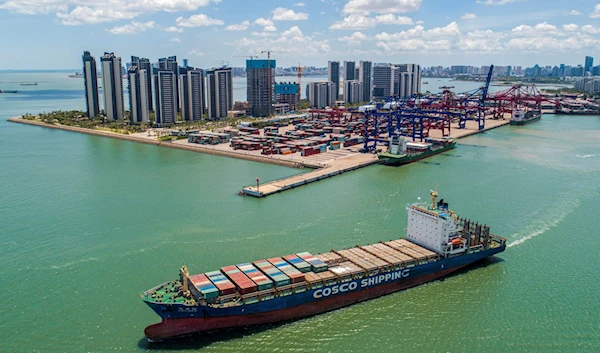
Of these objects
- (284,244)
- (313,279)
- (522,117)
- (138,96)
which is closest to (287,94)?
(138,96)

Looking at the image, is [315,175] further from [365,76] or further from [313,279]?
[365,76]

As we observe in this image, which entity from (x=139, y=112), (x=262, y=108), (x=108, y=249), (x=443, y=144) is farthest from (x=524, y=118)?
(x=108, y=249)

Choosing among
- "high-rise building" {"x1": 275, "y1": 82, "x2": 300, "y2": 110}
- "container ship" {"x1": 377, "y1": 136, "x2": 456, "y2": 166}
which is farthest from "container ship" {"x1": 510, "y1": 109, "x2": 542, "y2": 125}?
"high-rise building" {"x1": 275, "y1": 82, "x2": 300, "y2": 110}

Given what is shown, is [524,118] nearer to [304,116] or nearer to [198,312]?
[304,116]

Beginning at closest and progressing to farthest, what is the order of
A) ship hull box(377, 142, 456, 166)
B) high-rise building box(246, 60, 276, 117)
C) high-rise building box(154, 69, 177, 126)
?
ship hull box(377, 142, 456, 166) < high-rise building box(154, 69, 177, 126) < high-rise building box(246, 60, 276, 117)

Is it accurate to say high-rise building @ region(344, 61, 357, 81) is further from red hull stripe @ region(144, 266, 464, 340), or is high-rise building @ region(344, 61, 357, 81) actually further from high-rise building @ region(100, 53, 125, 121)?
red hull stripe @ region(144, 266, 464, 340)

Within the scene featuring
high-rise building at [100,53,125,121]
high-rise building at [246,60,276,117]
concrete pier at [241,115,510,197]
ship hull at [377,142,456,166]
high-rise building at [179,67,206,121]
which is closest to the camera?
concrete pier at [241,115,510,197]

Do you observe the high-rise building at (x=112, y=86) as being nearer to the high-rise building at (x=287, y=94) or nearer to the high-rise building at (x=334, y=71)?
the high-rise building at (x=287, y=94)
